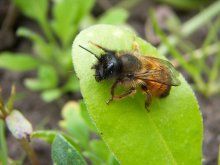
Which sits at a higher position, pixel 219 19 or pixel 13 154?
pixel 219 19

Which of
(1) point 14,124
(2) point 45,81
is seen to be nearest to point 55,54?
(2) point 45,81

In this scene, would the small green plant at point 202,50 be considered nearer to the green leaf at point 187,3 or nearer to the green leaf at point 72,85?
the green leaf at point 187,3

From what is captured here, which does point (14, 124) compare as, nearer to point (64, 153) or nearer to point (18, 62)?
point (64, 153)

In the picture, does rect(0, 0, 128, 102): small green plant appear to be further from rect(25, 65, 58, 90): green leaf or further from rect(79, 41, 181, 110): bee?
rect(79, 41, 181, 110): bee

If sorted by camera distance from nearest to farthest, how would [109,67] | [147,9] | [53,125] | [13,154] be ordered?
[109,67], [13,154], [53,125], [147,9]

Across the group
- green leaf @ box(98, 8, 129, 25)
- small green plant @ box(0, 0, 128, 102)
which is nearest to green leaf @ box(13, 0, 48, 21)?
small green plant @ box(0, 0, 128, 102)

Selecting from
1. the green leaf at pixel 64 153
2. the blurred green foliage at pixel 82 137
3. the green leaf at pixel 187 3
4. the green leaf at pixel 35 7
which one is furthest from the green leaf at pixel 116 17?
the green leaf at pixel 64 153

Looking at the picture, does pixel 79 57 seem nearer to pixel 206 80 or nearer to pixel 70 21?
pixel 70 21

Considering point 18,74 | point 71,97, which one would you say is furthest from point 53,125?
point 18,74
